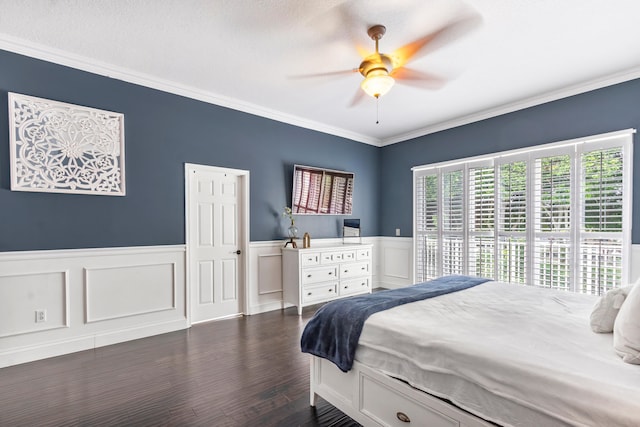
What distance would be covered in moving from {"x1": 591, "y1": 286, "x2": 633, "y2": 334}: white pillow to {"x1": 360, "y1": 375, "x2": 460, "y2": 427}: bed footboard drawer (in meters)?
0.92

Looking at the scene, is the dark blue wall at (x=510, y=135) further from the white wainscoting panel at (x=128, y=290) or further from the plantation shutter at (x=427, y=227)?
the white wainscoting panel at (x=128, y=290)

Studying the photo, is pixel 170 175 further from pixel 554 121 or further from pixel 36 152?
pixel 554 121

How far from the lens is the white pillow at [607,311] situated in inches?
62.3

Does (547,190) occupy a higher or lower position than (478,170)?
lower

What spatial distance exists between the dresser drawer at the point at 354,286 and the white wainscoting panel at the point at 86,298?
7.49ft

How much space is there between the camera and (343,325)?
6.55ft

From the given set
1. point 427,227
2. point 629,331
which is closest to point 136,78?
point 629,331

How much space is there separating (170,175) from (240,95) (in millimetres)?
1383

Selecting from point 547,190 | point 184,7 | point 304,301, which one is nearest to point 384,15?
point 184,7

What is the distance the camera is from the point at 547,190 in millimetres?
4027

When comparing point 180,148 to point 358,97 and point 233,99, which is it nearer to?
point 233,99

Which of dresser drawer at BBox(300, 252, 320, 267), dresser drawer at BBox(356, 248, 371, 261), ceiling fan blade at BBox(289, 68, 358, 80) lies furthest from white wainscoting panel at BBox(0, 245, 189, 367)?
dresser drawer at BBox(356, 248, 371, 261)

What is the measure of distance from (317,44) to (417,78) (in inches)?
53.2

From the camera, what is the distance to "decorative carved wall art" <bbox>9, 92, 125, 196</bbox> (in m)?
2.89
